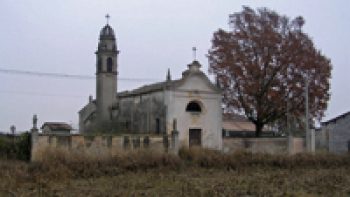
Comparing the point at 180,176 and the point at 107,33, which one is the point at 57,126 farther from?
the point at 180,176

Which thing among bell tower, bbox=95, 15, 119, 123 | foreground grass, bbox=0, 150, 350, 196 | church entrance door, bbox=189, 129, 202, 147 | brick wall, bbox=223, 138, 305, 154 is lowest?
foreground grass, bbox=0, 150, 350, 196

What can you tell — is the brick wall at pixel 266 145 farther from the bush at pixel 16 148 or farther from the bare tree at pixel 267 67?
the bush at pixel 16 148

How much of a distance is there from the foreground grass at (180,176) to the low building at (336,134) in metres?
9.23

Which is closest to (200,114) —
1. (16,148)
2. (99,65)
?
(99,65)

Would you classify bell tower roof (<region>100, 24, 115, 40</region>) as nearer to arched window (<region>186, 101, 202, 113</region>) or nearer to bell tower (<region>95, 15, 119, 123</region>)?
bell tower (<region>95, 15, 119, 123</region>)

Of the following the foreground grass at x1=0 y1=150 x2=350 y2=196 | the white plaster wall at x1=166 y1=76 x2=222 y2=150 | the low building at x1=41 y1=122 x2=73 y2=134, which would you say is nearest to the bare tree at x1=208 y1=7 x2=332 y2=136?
the white plaster wall at x1=166 y1=76 x2=222 y2=150

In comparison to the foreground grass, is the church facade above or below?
above

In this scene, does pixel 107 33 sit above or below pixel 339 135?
above

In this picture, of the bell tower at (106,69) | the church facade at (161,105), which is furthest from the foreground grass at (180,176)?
the bell tower at (106,69)

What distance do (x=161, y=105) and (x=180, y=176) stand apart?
11152 millimetres

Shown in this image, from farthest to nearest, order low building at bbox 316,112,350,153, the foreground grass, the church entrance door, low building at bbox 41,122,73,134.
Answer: low building at bbox 41,122,73,134
low building at bbox 316,112,350,153
the church entrance door
the foreground grass

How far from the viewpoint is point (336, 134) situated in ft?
117

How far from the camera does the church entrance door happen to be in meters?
30.4

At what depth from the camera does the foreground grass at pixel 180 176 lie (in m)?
14.8
